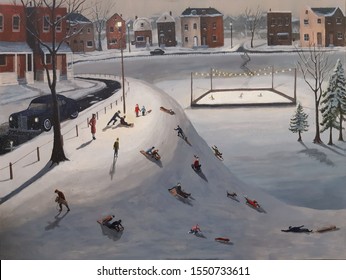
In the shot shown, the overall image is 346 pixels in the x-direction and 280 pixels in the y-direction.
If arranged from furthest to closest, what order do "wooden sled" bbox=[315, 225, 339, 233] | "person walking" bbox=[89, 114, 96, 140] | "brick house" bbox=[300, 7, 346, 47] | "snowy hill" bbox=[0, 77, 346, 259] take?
"brick house" bbox=[300, 7, 346, 47] → "person walking" bbox=[89, 114, 96, 140] → "wooden sled" bbox=[315, 225, 339, 233] → "snowy hill" bbox=[0, 77, 346, 259]

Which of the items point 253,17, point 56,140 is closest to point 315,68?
point 253,17

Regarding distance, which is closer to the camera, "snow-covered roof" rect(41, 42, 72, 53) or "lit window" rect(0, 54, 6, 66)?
"snow-covered roof" rect(41, 42, 72, 53)

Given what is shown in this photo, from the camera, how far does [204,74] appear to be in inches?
190

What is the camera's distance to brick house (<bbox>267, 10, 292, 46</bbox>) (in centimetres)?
471

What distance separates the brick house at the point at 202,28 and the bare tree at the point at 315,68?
29.6 inches

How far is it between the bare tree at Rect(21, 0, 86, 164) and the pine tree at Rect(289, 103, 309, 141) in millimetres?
1954

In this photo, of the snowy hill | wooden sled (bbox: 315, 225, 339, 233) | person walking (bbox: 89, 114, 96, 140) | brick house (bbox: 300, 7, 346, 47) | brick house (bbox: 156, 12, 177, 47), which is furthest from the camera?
brick house (bbox: 156, 12, 177, 47)

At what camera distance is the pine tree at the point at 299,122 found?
465cm

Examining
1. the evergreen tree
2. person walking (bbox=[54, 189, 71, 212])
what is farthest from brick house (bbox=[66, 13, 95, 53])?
the evergreen tree

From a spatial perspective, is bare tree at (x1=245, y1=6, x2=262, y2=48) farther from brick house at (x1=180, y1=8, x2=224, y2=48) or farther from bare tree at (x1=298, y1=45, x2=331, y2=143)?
bare tree at (x1=298, y1=45, x2=331, y2=143)

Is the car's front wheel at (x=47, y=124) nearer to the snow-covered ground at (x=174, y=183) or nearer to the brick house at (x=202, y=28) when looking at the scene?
the snow-covered ground at (x=174, y=183)

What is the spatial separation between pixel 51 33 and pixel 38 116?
699 mm

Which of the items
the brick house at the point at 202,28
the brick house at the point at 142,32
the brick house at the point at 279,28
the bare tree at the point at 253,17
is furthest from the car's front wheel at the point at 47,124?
the brick house at the point at 279,28

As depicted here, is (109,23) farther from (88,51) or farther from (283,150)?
(283,150)
